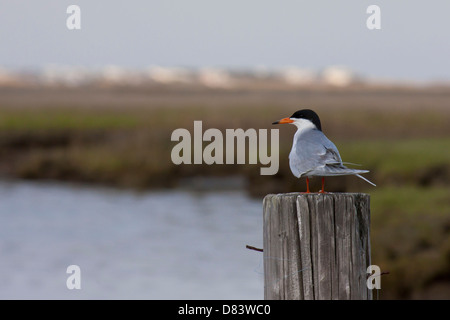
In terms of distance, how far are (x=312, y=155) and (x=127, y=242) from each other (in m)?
13.4

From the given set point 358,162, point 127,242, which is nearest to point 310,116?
point 127,242

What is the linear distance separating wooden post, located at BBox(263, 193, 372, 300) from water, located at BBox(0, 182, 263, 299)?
7.30m

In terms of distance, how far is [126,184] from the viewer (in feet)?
77.3

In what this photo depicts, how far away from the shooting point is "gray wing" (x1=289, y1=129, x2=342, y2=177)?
3.59 metres

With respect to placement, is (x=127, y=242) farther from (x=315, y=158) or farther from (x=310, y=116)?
(x=315, y=158)

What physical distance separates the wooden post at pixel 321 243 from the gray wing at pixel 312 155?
26 cm

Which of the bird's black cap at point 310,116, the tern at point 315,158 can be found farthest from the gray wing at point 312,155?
the bird's black cap at point 310,116

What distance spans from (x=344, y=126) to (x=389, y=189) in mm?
21060

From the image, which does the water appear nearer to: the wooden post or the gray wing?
the gray wing

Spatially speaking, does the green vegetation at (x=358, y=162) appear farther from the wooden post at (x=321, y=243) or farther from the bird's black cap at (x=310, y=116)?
the wooden post at (x=321, y=243)

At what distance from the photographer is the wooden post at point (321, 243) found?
11.0ft

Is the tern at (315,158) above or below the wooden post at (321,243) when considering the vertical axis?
above

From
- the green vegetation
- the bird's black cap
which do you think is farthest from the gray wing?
the green vegetation

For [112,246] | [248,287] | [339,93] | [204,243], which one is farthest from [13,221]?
[339,93]
